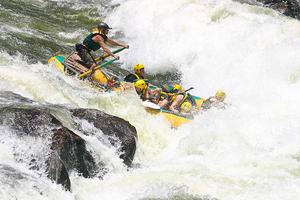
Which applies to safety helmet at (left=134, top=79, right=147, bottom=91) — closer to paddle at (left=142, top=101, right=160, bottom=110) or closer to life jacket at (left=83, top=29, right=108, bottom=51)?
paddle at (left=142, top=101, right=160, bottom=110)

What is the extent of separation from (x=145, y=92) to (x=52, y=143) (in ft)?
12.6

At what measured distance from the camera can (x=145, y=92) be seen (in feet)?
35.2

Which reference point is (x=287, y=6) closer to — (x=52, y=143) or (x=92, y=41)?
(x=92, y=41)

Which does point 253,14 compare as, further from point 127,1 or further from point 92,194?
point 92,194

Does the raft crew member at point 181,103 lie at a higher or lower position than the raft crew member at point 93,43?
lower

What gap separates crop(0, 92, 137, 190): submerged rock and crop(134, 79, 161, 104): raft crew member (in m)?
2.49

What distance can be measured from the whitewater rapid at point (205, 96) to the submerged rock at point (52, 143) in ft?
0.52

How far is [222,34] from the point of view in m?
15.5

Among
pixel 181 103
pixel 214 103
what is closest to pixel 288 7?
pixel 214 103

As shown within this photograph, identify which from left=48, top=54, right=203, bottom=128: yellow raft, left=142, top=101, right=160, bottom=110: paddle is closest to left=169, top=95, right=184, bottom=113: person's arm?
left=48, top=54, right=203, bottom=128: yellow raft

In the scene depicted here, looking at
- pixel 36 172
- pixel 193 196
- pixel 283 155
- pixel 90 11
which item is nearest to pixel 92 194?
pixel 36 172

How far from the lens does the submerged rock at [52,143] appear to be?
6.97 metres

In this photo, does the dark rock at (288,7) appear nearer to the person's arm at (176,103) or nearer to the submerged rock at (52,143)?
the person's arm at (176,103)

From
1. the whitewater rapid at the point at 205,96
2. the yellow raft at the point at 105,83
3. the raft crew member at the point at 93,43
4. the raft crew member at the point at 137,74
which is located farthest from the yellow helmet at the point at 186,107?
the raft crew member at the point at 93,43
